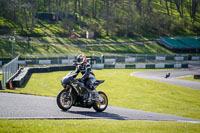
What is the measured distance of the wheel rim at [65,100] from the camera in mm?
11375

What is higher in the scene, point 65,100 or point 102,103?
point 65,100

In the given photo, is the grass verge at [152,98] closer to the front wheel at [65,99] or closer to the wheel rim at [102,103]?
the wheel rim at [102,103]

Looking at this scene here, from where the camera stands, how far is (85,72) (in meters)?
11.7

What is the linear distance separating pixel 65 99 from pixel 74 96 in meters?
0.46

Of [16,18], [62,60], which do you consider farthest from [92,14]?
[62,60]

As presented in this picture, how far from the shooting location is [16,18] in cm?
6053

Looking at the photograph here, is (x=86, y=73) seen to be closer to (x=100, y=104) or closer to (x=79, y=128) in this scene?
(x=100, y=104)

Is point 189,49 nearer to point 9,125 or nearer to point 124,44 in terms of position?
point 124,44

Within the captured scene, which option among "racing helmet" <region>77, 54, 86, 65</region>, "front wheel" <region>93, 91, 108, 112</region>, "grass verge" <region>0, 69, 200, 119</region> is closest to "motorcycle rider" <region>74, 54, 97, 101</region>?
"racing helmet" <region>77, 54, 86, 65</region>

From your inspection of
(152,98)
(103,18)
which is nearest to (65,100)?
(152,98)

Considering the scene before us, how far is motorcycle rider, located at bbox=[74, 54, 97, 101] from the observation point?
11.8 meters

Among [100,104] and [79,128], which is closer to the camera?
[79,128]

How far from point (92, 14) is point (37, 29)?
2346cm

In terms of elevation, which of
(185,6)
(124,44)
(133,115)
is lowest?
(133,115)
